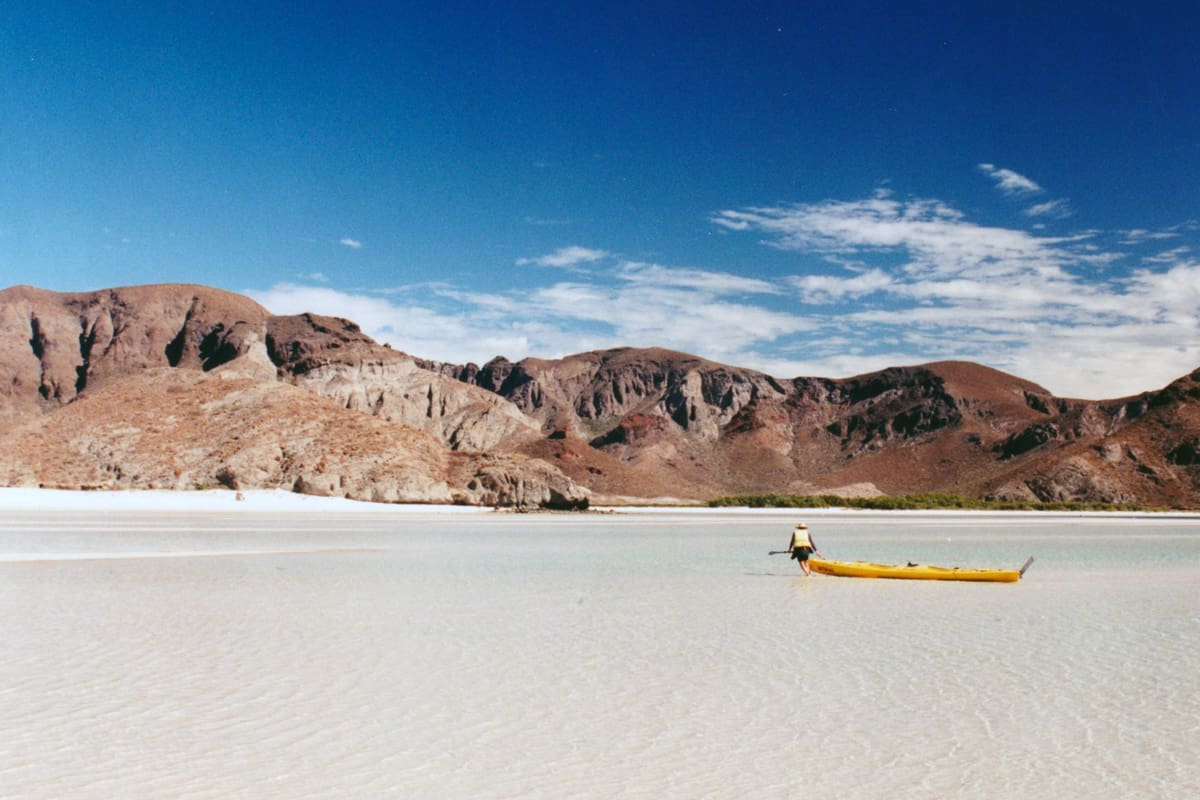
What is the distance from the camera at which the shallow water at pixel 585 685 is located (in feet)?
24.4

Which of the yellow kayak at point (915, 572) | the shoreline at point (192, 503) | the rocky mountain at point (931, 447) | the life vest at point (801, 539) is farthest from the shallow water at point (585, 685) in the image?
the rocky mountain at point (931, 447)

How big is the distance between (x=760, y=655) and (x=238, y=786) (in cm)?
751

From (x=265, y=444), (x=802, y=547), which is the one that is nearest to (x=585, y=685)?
(x=802, y=547)

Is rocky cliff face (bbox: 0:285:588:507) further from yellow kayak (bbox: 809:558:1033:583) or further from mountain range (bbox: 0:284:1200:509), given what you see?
yellow kayak (bbox: 809:558:1033:583)

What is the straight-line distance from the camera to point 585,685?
10.9 metres

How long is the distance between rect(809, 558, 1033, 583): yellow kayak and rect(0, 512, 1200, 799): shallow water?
0.41 meters

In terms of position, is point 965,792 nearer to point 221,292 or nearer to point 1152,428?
point 1152,428

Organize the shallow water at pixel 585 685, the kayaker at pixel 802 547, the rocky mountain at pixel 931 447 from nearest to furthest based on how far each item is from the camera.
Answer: the shallow water at pixel 585 685 < the kayaker at pixel 802 547 < the rocky mountain at pixel 931 447

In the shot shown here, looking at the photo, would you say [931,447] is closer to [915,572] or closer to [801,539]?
[801,539]

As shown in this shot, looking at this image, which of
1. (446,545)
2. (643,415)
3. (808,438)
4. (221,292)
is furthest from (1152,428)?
(221,292)

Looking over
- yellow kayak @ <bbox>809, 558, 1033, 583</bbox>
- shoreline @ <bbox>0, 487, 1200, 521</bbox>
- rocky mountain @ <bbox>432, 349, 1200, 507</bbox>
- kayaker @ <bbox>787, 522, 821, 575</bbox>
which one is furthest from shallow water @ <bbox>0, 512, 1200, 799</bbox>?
rocky mountain @ <bbox>432, 349, 1200, 507</bbox>

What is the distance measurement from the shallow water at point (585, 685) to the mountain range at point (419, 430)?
5573 cm

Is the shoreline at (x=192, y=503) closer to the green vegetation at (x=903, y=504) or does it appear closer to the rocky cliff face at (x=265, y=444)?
the rocky cliff face at (x=265, y=444)

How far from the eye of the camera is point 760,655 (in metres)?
13.0
